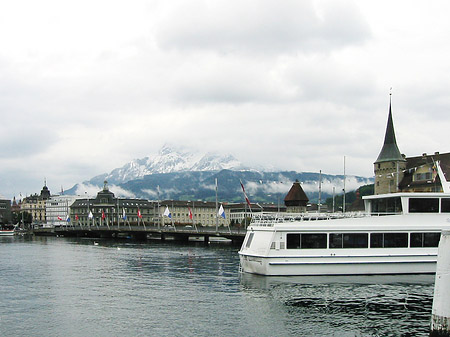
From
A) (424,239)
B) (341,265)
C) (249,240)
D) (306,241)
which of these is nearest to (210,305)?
(306,241)

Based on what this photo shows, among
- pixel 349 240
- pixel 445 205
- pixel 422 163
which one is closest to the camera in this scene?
pixel 349 240

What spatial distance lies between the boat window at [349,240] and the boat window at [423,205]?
5097 mm

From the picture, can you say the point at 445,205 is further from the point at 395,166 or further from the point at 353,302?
the point at 395,166

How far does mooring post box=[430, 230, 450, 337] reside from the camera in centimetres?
2425

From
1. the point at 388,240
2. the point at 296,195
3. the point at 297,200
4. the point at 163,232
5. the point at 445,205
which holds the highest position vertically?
the point at 296,195

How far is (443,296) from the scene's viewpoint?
2445 cm

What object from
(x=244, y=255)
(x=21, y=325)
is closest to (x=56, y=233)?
(x=244, y=255)

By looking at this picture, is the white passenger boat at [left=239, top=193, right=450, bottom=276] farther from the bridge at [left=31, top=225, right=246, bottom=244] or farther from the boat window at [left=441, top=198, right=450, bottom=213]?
the bridge at [left=31, top=225, right=246, bottom=244]

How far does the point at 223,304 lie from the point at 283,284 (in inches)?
318

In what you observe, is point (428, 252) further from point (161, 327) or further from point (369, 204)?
point (161, 327)

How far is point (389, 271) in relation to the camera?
48.5m

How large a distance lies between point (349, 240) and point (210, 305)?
53.3 feet

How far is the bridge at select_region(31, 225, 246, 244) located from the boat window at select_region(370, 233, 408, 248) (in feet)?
179

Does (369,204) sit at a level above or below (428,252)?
above
